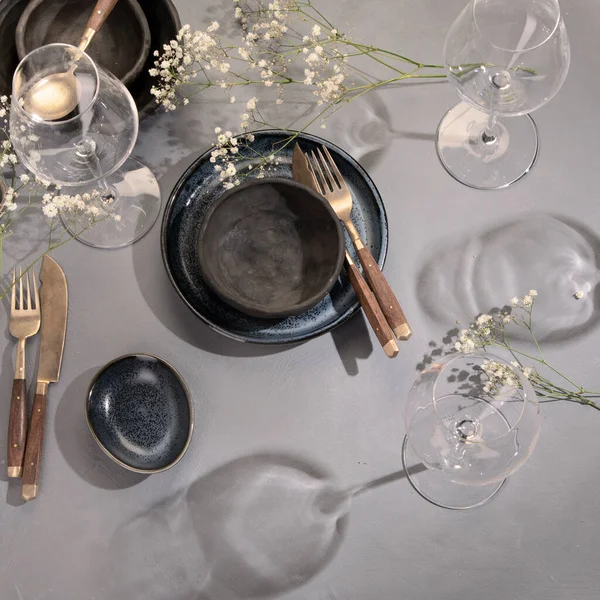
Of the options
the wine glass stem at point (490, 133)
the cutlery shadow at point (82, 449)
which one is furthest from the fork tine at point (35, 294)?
the wine glass stem at point (490, 133)

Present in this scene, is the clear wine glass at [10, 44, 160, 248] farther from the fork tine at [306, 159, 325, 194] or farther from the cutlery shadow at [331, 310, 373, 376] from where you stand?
the cutlery shadow at [331, 310, 373, 376]

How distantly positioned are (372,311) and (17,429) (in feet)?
1.47

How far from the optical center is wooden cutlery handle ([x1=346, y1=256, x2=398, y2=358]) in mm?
804

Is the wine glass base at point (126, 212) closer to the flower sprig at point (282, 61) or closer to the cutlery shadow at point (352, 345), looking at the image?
the flower sprig at point (282, 61)

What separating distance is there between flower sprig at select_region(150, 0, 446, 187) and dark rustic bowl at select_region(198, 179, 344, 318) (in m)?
0.09

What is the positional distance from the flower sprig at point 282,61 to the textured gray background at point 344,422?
2cm

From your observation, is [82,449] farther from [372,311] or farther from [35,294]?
[372,311]

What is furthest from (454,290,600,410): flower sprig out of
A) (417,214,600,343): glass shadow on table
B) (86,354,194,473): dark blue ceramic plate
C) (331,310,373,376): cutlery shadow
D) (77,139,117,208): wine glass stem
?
(77,139,117,208): wine glass stem

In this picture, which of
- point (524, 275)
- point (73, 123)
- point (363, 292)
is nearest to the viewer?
point (73, 123)

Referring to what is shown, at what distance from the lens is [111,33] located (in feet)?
2.98

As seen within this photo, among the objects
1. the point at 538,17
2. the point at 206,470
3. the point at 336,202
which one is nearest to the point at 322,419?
the point at 206,470

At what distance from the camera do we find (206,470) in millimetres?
883

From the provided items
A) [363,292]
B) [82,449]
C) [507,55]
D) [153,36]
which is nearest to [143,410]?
[82,449]

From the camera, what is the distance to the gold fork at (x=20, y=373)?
2.75 ft
